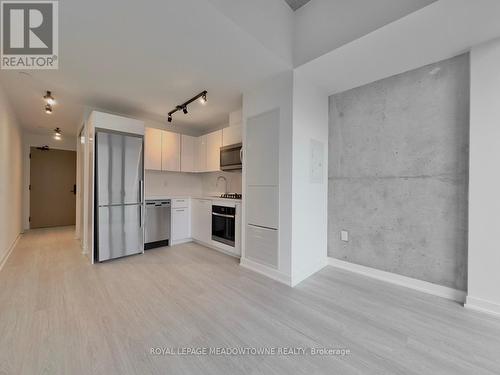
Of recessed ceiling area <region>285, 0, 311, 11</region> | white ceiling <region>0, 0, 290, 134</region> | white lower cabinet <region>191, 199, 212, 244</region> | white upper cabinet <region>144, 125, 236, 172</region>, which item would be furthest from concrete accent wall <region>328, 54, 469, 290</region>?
white lower cabinet <region>191, 199, 212, 244</region>

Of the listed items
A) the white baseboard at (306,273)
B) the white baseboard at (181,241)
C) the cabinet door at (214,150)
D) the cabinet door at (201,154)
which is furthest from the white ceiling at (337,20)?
the white baseboard at (181,241)

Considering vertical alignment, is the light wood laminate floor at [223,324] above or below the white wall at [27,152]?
below

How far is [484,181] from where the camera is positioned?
78.1 inches

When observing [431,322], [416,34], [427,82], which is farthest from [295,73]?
[431,322]

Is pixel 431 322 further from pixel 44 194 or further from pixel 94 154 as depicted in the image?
pixel 44 194

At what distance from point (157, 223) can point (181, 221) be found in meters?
0.48

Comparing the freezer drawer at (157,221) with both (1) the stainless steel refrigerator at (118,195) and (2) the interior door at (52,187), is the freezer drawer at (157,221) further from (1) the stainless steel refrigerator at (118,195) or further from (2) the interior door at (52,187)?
(2) the interior door at (52,187)

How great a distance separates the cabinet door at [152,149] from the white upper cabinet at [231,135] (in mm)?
1318

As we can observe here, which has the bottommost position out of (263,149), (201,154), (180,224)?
(180,224)

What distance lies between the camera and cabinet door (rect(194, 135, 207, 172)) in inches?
180

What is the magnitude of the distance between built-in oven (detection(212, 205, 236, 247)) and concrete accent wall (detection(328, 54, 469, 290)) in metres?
1.54

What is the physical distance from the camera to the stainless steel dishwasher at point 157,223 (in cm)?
375

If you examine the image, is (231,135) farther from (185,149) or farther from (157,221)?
(157,221)

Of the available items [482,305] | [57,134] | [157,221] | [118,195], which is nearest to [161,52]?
[118,195]
